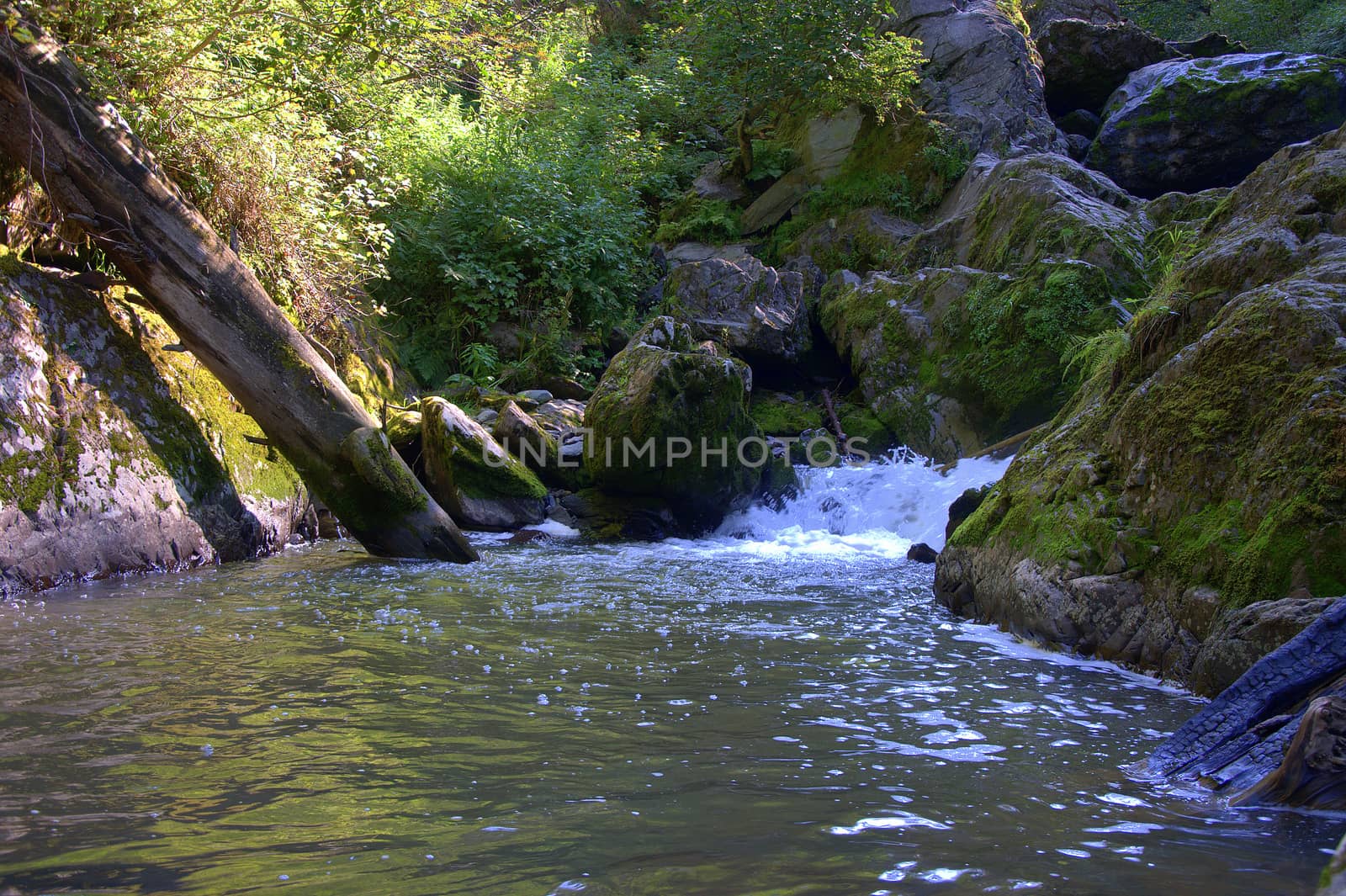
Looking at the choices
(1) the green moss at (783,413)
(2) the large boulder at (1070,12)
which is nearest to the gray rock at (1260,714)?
(1) the green moss at (783,413)

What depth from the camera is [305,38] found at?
902 centimetres

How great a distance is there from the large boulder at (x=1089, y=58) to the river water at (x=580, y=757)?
17.4m

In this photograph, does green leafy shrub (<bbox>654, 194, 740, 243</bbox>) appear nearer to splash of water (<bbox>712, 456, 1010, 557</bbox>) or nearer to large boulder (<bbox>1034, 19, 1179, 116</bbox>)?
large boulder (<bbox>1034, 19, 1179, 116</bbox>)

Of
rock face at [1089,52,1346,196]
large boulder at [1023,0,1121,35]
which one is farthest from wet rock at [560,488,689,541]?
large boulder at [1023,0,1121,35]

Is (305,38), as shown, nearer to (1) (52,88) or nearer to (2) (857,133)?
(1) (52,88)

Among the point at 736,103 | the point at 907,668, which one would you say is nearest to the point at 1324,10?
the point at 736,103

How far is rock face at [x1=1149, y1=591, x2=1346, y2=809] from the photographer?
2.76 meters

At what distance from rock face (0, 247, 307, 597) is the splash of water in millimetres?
5139

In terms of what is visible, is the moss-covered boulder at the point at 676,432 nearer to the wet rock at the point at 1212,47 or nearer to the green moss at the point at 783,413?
the green moss at the point at 783,413

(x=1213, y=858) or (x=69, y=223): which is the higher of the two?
(x=69, y=223)

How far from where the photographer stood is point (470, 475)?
10.9m

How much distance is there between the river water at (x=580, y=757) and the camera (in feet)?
8.18

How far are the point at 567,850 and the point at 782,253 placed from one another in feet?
54.2

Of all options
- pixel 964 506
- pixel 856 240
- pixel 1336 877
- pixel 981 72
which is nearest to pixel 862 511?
pixel 964 506
